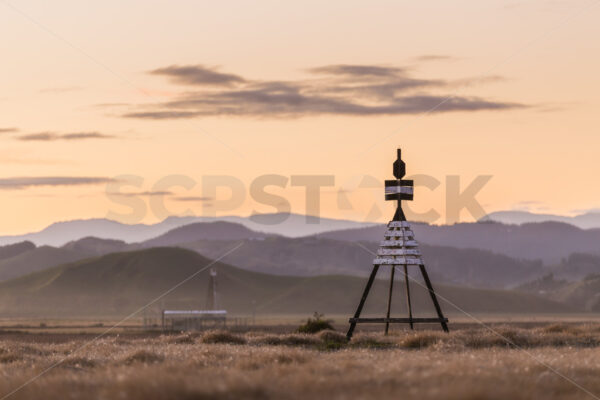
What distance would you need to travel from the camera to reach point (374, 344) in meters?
36.2

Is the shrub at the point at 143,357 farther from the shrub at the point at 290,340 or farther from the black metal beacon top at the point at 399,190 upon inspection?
the black metal beacon top at the point at 399,190

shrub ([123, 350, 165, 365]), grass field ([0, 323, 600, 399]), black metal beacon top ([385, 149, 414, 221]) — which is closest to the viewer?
grass field ([0, 323, 600, 399])

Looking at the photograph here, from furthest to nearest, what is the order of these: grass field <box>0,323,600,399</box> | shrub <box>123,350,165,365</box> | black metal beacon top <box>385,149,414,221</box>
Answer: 1. black metal beacon top <box>385,149,414,221</box>
2. shrub <box>123,350,165,365</box>
3. grass field <box>0,323,600,399</box>

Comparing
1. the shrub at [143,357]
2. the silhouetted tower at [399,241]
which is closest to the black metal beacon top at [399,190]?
the silhouetted tower at [399,241]

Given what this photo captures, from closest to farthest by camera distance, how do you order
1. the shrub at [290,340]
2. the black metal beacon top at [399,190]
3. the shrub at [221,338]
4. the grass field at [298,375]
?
the grass field at [298,375]
the shrub at [221,338]
the shrub at [290,340]
the black metal beacon top at [399,190]

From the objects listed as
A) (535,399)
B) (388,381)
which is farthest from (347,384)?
(535,399)

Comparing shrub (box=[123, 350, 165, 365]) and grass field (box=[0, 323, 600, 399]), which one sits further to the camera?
shrub (box=[123, 350, 165, 365])

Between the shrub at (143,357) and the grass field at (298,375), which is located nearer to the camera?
the grass field at (298,375)

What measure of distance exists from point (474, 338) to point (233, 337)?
9.78m

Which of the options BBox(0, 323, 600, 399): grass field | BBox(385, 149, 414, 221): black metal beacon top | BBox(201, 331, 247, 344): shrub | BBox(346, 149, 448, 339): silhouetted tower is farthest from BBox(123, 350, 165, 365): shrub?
BBox(385, 149, 414, 221): black metal beacon top

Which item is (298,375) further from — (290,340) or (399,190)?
(399,190)

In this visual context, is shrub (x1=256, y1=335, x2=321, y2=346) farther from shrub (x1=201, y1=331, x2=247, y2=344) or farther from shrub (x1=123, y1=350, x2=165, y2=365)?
shrub (x1=123, y1=350, x2=165, y2=365)

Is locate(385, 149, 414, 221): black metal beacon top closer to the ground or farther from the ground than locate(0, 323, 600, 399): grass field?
farther from the ground

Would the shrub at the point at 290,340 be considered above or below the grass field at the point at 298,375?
below
